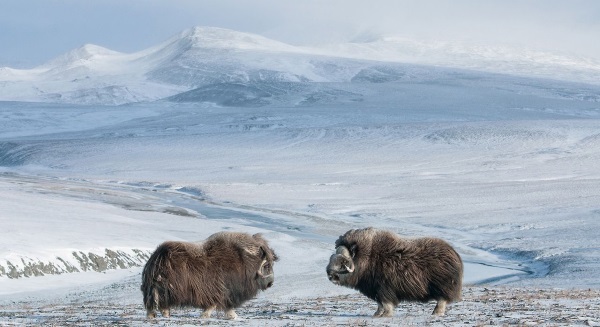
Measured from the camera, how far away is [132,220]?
4006 centimetres

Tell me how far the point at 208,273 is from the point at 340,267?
1721 millimetres

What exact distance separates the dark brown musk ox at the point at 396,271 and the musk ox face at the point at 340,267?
0.01m

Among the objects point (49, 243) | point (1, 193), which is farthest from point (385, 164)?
point (49, 243)

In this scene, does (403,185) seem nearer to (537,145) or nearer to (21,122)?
(537,145)

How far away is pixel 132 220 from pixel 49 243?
33.9 feet

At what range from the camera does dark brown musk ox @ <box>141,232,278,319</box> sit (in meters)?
11.9

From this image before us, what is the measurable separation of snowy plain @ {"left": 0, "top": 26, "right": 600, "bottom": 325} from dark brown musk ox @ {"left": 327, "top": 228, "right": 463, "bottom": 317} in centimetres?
48

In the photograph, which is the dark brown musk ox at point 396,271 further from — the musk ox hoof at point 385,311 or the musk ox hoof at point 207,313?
the musk ox hoof at point 207,313

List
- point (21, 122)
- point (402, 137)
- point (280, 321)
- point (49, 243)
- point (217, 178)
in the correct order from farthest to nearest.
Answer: point (21, 122) → point (402, 137) → point (217, 178) → point (49, 243) → point (280, 321)

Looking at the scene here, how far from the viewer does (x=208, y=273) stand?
12.1 metres

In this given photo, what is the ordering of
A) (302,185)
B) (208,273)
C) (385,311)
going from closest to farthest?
1. (208,273)
2. (385,311)
3. (302,185)

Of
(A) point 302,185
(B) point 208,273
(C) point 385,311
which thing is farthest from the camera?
(A) point 302,185

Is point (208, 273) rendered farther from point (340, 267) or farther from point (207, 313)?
point (340, 267)

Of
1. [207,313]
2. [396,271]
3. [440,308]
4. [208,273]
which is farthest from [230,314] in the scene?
[440,308]
